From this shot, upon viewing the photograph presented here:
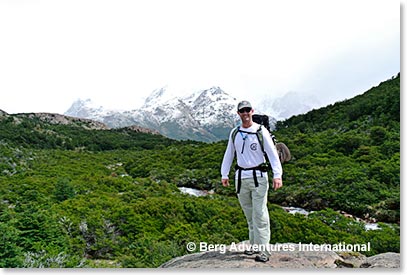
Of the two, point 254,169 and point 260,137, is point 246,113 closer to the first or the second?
point 260,137

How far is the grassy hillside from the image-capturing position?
5.00 metres

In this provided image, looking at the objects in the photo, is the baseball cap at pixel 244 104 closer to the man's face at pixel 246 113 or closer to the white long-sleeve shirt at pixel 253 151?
the man's face at pixel 246 113

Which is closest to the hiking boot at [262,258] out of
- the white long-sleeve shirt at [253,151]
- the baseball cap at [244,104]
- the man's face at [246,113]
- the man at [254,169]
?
the man at [254,169]

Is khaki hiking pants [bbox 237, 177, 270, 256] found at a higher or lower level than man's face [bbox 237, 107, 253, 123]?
lower

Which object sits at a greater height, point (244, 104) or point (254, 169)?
point (244, 104)

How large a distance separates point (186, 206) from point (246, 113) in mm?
4148

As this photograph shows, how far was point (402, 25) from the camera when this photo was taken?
5484 millimetres

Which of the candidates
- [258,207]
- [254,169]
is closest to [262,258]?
[258,207]

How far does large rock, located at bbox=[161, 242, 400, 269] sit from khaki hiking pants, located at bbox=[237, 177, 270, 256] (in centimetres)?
19

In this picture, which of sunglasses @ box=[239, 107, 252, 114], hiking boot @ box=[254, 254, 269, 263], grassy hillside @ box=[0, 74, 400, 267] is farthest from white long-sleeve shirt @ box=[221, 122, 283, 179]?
grassy hillside @ box=[0, 74, 400, 267]

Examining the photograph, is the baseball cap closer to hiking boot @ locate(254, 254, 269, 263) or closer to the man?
the man

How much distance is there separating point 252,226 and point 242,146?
785 millimetres

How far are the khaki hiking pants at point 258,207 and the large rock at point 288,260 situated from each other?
0.19 meters

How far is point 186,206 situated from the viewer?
7359mm
